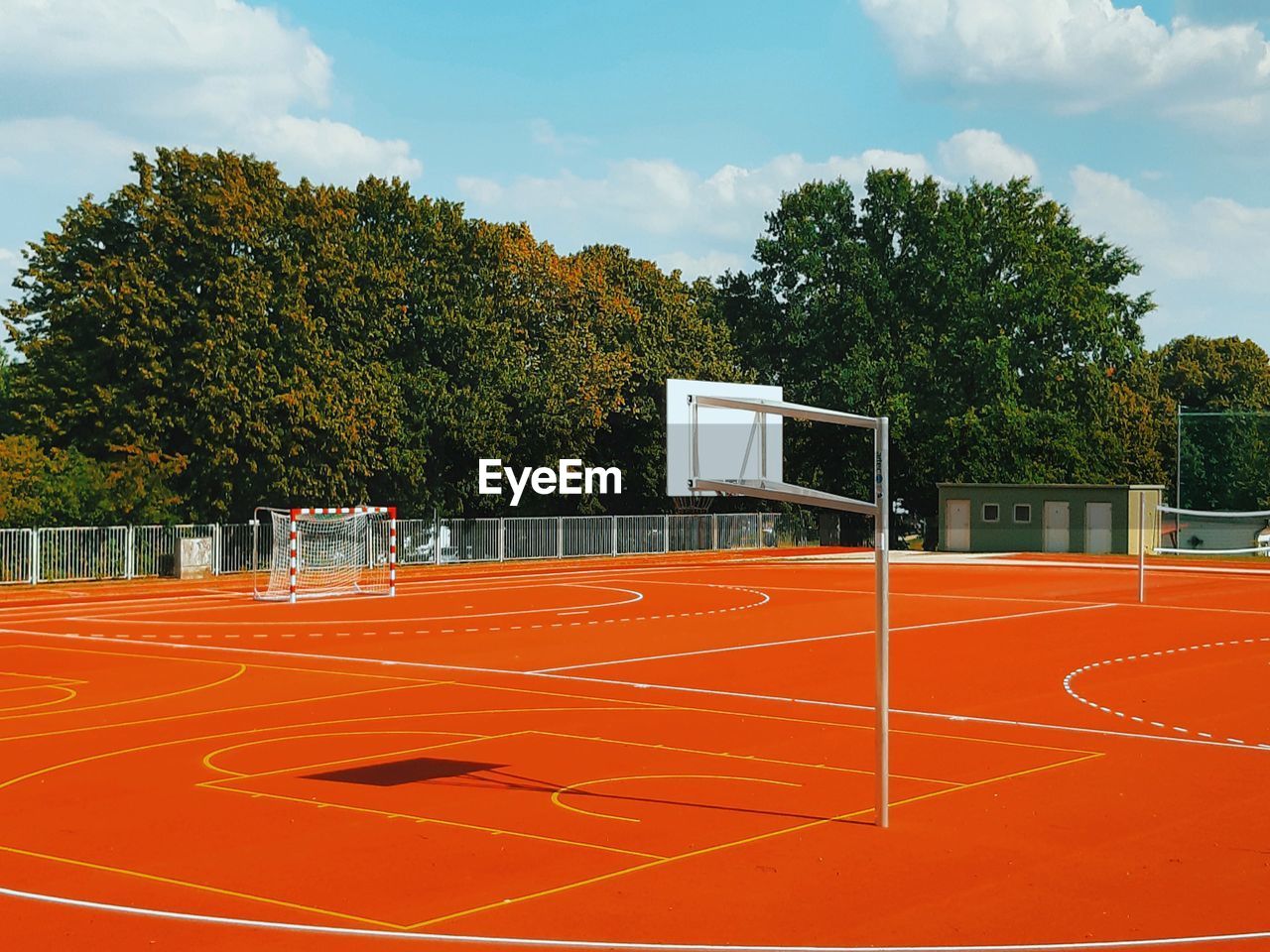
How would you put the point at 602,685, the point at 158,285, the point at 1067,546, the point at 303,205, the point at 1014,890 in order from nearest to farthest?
the point at 1014,890
the point at 602,685
the point at 158,285
the point at 303,205
the point at 1067,546

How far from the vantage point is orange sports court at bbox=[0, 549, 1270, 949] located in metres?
10.9

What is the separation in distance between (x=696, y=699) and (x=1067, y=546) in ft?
176

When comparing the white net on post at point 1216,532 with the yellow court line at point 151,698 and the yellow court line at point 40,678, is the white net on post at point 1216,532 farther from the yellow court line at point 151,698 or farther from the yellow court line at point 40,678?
the yellow court line at point 40,678

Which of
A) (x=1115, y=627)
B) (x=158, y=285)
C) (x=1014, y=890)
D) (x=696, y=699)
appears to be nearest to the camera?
(x=1014, y=890)

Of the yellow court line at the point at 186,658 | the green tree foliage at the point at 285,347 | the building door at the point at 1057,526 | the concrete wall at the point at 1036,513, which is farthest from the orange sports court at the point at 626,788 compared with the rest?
the building door at the point at 1057,526

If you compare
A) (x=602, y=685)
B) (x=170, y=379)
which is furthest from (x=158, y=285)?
(x=602, y=685)

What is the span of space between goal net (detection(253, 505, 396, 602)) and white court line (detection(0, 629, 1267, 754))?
11610mm

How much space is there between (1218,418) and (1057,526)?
1779cm

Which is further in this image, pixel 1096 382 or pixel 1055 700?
pixel 1096 382

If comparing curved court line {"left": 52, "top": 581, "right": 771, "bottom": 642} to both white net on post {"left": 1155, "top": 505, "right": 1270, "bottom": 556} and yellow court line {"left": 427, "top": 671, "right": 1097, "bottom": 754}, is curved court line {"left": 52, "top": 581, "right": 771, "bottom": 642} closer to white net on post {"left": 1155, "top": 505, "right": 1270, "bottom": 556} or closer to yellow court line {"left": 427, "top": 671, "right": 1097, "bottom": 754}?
yellow court line {"left": 427, "top": 671, "right": 1097, "bottom": 754}

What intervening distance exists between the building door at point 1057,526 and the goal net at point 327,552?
32.9 meters

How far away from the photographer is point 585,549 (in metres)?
66.4

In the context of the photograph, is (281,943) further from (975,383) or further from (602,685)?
(975,383)

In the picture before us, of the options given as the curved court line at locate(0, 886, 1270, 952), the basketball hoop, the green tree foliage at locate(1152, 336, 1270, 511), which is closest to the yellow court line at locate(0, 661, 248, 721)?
the curved court line at locate(0, 886, 1270, 952)
